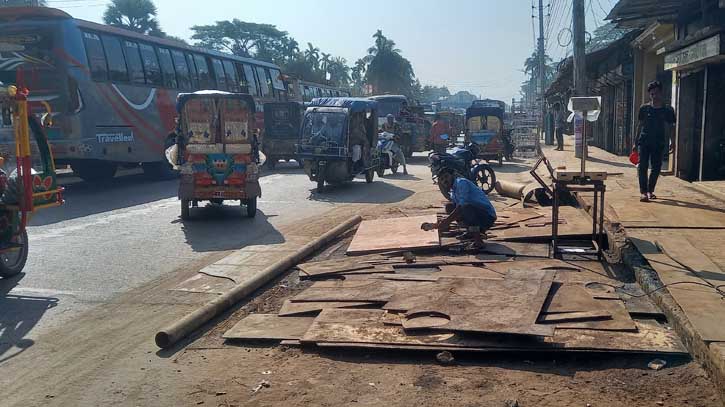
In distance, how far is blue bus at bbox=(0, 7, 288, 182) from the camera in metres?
16.1

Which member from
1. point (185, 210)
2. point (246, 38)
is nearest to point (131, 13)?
point (246, 38)

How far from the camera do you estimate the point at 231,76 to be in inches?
1000

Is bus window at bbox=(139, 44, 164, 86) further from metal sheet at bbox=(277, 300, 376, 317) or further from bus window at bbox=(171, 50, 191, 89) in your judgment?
metal sheet at bbox=(277, 300, 376, 317)

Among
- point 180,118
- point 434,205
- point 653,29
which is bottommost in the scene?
point 434,205

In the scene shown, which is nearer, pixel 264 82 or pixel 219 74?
pixel 219 74

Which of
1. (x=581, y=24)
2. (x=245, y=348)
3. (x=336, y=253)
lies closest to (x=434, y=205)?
Result: (x=336, y=253)

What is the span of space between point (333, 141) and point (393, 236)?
8.37 metres

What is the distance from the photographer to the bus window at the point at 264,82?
1101 inches

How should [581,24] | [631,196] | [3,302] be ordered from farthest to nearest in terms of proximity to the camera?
[581,24], [631,196], [3,302]

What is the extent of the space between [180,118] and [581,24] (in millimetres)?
14329

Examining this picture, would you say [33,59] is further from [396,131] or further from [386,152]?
[396,131]

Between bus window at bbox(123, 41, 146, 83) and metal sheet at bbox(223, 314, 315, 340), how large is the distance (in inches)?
576

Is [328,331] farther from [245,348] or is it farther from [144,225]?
[144,225]

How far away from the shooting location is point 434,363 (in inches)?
191
